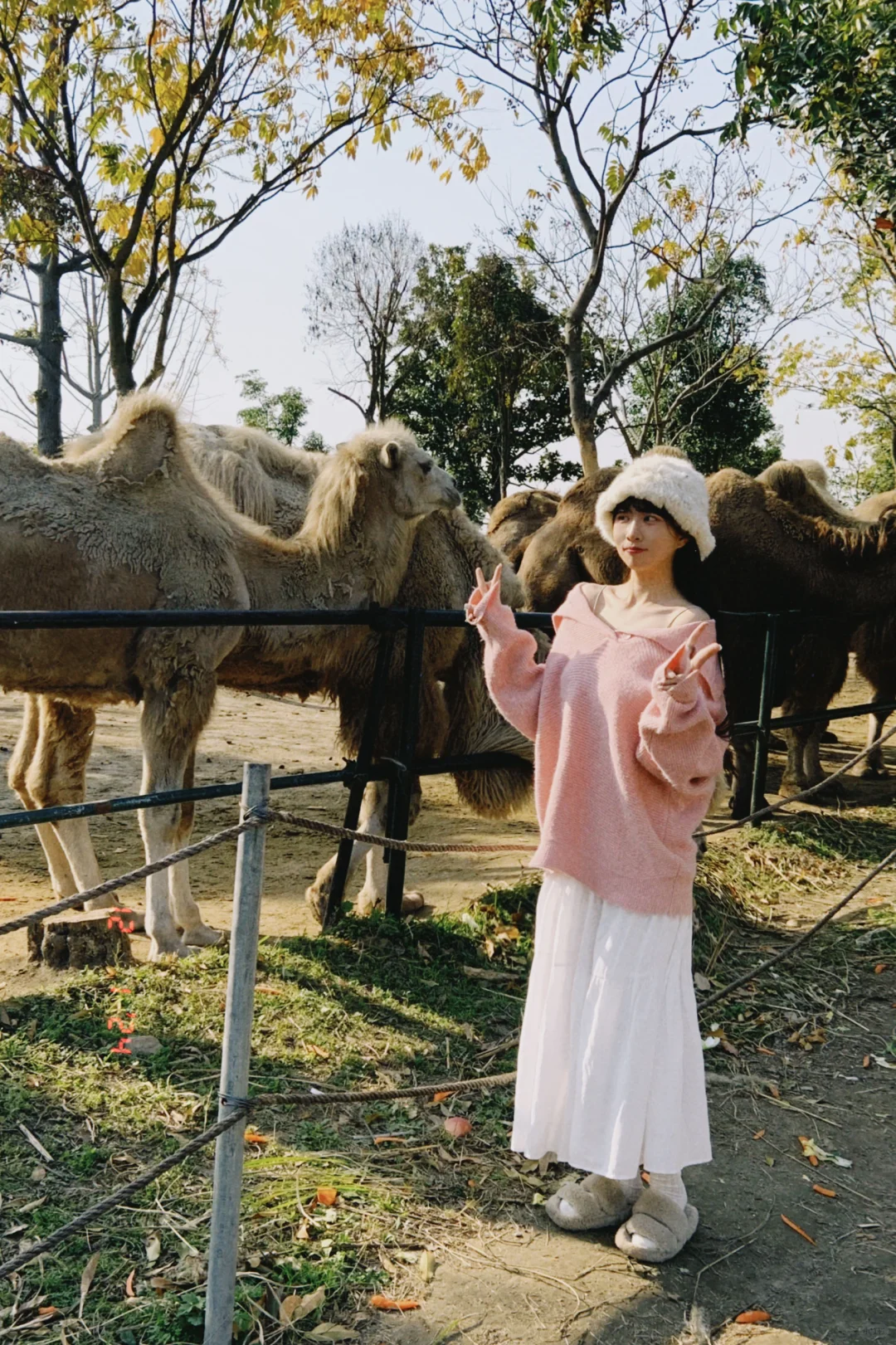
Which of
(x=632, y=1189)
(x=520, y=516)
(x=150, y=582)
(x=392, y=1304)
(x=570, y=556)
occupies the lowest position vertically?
(x=392, y=1304)

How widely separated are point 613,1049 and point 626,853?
0.48 metres

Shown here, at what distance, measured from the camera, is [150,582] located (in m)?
4.92

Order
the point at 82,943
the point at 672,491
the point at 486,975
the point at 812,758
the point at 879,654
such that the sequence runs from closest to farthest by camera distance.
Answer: the point at 672,491, the point at 82,943, the point at 486,975, the point at 879,654, the point at 812,758

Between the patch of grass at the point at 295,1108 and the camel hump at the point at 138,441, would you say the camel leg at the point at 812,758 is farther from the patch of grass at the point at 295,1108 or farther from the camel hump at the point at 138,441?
the camel hump at the point at 138,441

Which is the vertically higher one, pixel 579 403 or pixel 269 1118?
pixel 579 403

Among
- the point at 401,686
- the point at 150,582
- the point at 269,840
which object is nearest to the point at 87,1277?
the point at 150,582

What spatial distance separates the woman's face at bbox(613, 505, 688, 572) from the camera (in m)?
2.90

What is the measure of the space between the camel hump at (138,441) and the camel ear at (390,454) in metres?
1.05

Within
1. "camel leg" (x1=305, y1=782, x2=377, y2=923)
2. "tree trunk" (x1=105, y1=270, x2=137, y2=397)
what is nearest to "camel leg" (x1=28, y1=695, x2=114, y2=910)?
"camel leg" (x1=305, y1=782, x2=377, y2=923)

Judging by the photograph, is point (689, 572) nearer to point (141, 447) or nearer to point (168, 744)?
point (168, 744)

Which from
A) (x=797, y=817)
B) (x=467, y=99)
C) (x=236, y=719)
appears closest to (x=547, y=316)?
(x=467, y=99)

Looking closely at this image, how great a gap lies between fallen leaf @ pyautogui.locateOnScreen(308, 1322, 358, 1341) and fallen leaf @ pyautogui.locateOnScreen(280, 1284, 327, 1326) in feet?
0.14

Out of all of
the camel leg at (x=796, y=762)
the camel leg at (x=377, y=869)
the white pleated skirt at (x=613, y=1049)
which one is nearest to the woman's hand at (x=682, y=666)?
the white pleated skirt at (x=613, y=1049)

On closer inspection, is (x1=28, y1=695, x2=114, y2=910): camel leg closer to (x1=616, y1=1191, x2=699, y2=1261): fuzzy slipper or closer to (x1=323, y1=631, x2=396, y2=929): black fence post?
(x1=323, y1=631, x2=396, y2=929): black fence post
